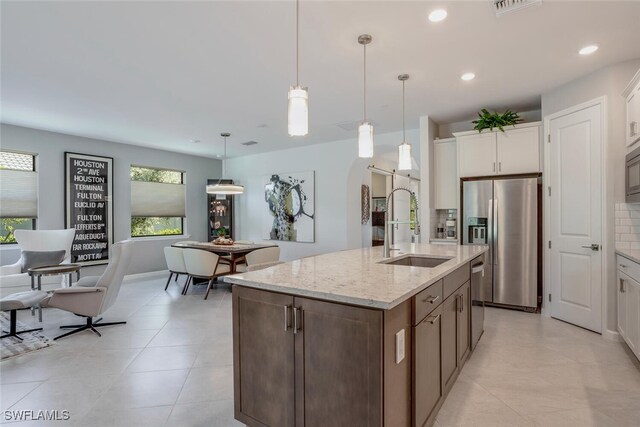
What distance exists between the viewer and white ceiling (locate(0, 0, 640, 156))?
2.36 meters

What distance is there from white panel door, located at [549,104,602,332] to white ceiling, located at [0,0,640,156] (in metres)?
0.56

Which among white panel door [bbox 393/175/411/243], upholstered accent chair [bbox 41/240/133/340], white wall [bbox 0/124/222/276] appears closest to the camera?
upholstered accent chair [bbox 41/240/133/340]

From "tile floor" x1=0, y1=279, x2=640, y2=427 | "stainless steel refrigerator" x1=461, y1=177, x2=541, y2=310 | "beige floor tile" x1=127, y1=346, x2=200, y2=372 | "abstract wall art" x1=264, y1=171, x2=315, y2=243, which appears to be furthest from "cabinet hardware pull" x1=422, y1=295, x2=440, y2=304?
"abstract wall art" x1=264, y1=171, x2=315, y2=243

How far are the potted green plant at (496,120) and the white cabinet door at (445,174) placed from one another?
51 cm

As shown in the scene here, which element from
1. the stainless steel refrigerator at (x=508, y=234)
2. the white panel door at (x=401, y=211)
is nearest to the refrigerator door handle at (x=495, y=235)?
the stainless steel refrigerator at (x=508, y=234)

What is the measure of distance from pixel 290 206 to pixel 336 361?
5662 mm

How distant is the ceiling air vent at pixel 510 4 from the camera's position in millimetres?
2226

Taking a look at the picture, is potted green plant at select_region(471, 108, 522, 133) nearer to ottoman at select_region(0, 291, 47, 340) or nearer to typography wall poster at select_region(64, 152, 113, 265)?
ottoman at select_region(0, 291, 47, 340)

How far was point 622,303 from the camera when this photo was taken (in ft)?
9.83

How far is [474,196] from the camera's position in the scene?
4.46 metres

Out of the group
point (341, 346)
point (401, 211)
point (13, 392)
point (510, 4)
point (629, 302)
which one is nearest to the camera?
point (341, 346)

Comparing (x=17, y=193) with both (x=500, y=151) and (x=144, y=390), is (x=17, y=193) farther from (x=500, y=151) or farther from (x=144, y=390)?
(x=500, y=151)

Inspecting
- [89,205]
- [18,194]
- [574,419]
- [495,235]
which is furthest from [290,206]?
[574,419]

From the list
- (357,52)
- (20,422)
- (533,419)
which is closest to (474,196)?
(357,52)
